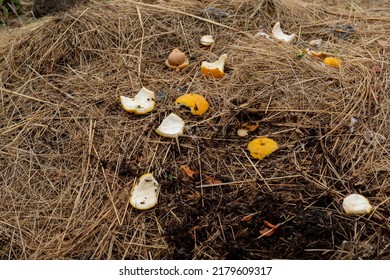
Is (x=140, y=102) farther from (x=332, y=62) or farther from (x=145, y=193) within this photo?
(x=332, y=62)

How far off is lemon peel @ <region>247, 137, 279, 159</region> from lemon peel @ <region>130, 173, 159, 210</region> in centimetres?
63

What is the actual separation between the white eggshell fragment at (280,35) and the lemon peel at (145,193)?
185 centimetres

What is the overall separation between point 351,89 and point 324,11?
1658 millimetres

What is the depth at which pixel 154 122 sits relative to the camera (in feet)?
9.59

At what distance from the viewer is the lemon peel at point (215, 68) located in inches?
128

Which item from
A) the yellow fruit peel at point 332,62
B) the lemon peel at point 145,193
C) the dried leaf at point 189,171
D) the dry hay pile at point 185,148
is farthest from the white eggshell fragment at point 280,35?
the lemon peel at point 145,193

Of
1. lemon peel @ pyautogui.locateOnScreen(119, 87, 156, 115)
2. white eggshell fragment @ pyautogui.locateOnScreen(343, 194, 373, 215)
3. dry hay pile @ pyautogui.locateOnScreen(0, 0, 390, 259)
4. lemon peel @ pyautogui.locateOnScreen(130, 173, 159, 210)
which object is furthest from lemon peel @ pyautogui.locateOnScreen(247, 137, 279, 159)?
lemon peel @ pyautogui.locateOnScreen(119, 87, 156, 115)

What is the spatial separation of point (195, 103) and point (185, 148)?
1.10ft

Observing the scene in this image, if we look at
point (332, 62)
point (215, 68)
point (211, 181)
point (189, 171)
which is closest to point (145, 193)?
point (189, 171)

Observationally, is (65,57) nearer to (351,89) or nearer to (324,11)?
(351,89)

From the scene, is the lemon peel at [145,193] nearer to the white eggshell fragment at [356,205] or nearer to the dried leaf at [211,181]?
the dried leaf at [211,181]

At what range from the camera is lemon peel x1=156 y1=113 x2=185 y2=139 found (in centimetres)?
282

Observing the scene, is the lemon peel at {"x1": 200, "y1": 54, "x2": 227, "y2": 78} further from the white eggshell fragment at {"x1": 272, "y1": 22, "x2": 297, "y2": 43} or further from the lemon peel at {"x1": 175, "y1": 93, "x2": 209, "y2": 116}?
the white eggshell fragment at {"x1": 272, "y1": 22, "x2": 297, "y2": 43}
